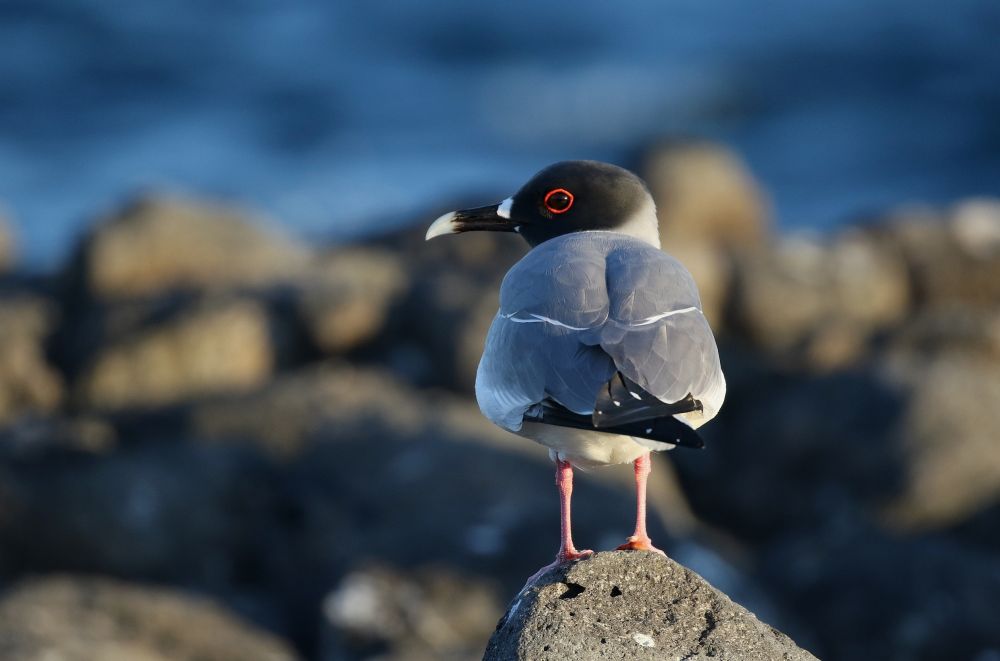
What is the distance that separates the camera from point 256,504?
13.0m

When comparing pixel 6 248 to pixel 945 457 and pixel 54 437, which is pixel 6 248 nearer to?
pixel 54 437

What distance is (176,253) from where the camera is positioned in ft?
64.0

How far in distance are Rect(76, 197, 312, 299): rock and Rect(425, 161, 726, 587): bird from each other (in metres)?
12.1

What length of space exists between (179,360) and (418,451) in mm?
4094

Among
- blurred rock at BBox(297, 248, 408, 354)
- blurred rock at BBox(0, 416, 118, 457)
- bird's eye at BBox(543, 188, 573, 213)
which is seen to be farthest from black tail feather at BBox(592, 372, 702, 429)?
blurred rock at BBox(297, 248, 408, 354)

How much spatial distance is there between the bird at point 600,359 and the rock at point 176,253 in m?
12.1

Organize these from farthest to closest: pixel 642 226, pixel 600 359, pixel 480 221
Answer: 1. pixel 480 221
2. pixel 642 226
3. pixel 600 359

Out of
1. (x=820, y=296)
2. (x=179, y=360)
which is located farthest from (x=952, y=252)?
(x=179, y=360)

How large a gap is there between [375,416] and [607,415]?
879cm

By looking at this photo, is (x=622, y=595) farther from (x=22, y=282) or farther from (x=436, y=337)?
(x=22, y=282)

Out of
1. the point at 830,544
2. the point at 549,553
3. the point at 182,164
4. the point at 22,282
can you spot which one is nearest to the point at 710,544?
the point at 830,544

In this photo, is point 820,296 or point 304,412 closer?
point 304,412

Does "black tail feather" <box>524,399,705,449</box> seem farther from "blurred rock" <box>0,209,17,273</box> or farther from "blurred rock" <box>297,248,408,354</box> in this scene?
"blurred rock" <box>0,209,17,273</box>

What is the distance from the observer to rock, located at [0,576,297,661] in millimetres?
10344
